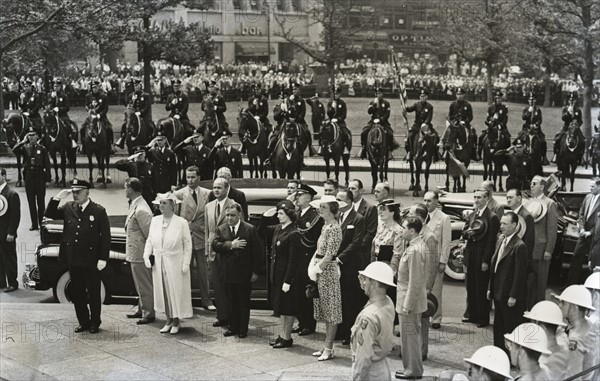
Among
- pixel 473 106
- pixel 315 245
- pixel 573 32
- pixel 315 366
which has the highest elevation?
pixel 573 32

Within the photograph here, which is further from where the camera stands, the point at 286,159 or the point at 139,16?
the point at 286,159

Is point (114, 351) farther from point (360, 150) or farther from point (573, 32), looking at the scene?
point (360, 150)

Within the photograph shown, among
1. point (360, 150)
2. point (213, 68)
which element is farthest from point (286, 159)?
point (213, 68)

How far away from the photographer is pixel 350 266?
31.9 ft

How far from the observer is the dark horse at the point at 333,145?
17.2 metres

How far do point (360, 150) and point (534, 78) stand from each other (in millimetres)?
3892

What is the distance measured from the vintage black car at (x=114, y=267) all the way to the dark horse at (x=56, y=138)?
3890 mm

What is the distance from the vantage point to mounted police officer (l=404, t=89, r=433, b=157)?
52.5ft

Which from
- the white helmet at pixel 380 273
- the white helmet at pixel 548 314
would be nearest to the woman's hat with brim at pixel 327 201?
the white helmet at pixel 380 273

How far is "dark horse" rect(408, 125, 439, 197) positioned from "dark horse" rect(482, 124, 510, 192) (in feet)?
3.10

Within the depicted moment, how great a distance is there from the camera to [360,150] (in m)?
17.9

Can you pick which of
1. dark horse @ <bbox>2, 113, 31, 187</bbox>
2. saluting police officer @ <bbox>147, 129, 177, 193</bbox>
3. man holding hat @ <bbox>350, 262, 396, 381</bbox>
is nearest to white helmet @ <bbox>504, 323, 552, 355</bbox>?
man holding hat @ <bbox>350, 262, 396, 381</bbox>

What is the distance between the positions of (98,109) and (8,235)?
4.68 metres

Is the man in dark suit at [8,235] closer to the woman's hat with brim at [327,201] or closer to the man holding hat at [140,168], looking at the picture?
the man holding hat at [140,168]
